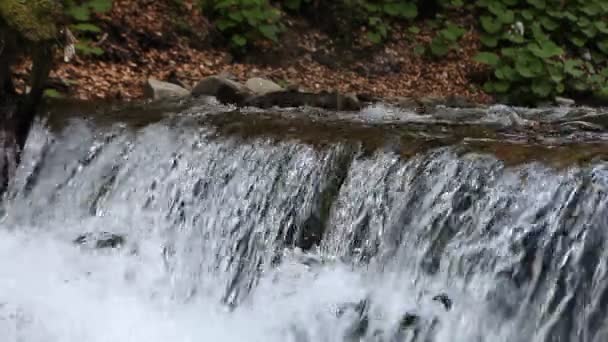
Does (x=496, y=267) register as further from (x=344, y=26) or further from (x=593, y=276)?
(x=344, y=26)

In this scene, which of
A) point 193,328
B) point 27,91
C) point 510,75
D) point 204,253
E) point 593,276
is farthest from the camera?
point 510,75

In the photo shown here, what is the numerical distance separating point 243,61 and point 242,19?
429 millimetres

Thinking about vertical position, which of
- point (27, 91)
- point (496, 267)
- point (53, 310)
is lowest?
point (53, 310)

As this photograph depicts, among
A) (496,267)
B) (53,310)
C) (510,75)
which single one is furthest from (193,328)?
(510,75)

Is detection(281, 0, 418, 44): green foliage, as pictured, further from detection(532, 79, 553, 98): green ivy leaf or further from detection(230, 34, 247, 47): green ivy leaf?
detection(532, 79, 553, 98): green ivy leaf

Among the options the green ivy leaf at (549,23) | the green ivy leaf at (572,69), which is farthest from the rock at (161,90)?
the green ivy leaf at (549,23)

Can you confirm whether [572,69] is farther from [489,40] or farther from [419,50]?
[419,50]

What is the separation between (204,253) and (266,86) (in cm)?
256

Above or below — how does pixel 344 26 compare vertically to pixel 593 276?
above

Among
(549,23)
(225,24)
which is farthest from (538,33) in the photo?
(225,24)

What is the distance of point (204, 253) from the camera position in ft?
14.5

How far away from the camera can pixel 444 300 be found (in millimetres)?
3576

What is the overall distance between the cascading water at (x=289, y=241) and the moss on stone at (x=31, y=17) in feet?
2.25

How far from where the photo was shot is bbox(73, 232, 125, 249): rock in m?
4.65
